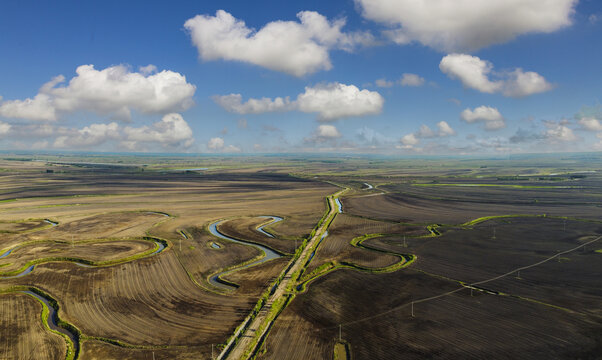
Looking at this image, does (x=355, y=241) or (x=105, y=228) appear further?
(x=105, y=228)

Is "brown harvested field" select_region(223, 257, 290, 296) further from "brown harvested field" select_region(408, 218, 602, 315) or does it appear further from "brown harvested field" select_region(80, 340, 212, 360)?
"brown harvested field" select_region(408, 218, 602, 315)

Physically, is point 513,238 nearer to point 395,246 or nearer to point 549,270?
point 549,270

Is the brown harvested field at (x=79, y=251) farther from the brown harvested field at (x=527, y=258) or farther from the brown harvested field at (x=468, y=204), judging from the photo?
the brown harvested field at (x=468, y=204)

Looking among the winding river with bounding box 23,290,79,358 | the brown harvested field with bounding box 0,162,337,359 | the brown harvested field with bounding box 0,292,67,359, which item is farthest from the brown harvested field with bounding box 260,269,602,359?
the brown harvested field with bounding box 0,292,67,359

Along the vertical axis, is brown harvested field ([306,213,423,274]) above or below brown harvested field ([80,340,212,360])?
above

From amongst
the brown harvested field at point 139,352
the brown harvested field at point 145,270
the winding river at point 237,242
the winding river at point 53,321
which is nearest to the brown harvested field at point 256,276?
the brown harvested field at point 145,270

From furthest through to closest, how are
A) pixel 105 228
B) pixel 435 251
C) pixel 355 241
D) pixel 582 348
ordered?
pixel 105 228 < pixel 355 241 < pixel 435 251 < pixel 582 348

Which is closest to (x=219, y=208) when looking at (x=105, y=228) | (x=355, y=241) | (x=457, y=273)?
(x=105, y=228)
